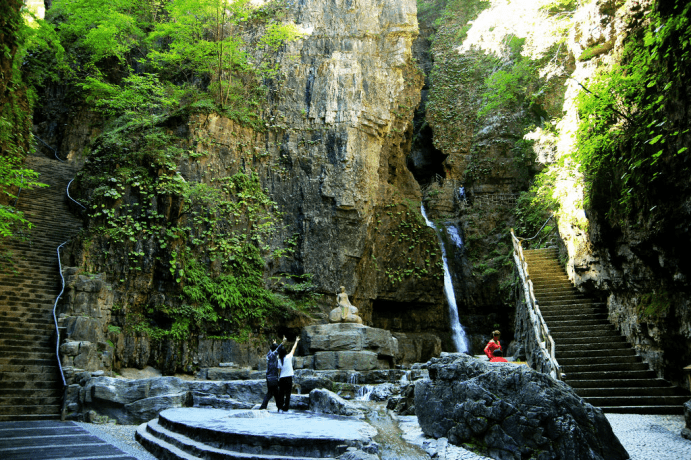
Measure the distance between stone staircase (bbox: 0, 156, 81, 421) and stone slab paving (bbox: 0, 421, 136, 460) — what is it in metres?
1.16

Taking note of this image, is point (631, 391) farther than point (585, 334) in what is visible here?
No

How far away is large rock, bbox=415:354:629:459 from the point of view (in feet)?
17.0

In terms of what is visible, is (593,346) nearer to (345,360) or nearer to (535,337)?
(535,337)

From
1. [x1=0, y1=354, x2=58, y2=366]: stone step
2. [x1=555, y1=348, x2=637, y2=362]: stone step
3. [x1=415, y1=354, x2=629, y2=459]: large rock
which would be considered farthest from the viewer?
[x1=555, y1=348, x2=637, y2=362]: stone step

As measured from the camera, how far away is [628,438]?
6.87 meters

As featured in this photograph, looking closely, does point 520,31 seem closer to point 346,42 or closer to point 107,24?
point 346,42

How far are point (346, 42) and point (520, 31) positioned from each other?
26.0 ft

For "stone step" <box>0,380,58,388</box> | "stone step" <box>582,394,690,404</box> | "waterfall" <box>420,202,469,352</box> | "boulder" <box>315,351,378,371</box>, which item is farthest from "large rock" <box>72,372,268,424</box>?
"waterfall" <box>420,202,469,352</box>

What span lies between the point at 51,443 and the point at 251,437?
323 cm

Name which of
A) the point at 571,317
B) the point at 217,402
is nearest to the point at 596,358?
the point at 571,317

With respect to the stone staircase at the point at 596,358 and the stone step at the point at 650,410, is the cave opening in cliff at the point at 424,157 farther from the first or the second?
the stone step at the point at 650,410

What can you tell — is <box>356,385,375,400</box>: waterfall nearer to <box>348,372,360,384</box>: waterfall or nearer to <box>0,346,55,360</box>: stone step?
<box>348,372,360,384</box>: waterfall

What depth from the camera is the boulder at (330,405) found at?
8367mm

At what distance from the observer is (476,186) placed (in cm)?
2527
